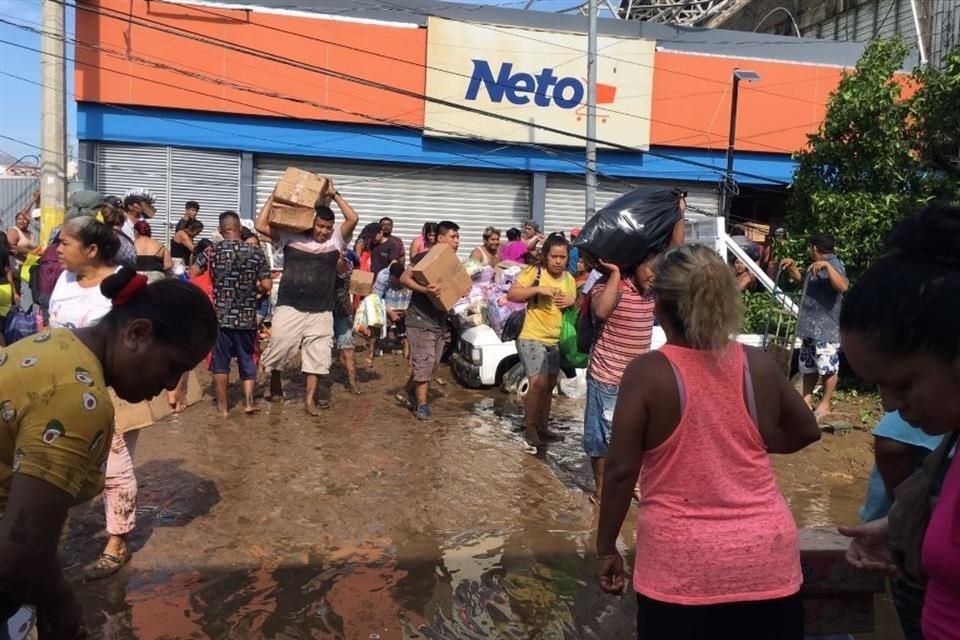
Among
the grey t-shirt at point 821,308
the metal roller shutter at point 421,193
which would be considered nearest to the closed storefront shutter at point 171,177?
the metal roller shutter at point 421,193

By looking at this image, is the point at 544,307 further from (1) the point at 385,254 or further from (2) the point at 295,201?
(1) the point at 385,254

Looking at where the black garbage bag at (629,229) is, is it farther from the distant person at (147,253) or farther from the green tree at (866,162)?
the green tree at (866,162)

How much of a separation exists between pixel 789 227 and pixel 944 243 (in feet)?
32.5

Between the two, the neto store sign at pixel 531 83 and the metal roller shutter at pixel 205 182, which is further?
the neto store sign at pixel 531 83

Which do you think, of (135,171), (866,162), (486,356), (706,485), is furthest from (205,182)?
(706,485)

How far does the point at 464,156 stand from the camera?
17.4m

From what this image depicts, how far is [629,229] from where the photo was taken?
5098mm

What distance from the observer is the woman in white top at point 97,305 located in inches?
171

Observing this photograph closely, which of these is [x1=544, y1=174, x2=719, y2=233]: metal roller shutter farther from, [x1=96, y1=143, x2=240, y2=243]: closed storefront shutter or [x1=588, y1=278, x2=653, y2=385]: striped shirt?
[x1=588, y1=278, x2=653, y2=385]: striped shirt

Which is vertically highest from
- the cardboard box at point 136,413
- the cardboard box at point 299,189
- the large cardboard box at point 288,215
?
the cardboard box at point 299,189

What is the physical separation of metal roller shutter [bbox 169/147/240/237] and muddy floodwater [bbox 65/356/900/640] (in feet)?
29.4

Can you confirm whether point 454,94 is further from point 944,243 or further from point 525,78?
point 944,243

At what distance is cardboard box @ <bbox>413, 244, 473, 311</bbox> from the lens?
25.4 feet

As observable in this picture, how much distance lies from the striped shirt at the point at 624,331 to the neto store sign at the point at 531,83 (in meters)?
12.1
